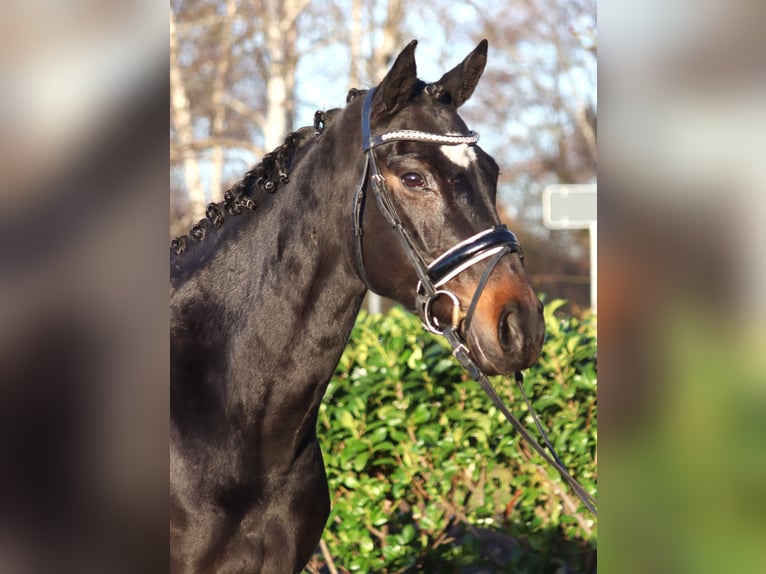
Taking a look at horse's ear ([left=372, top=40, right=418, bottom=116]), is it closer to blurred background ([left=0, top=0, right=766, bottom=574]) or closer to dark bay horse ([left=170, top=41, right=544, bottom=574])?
dark bay horse ([left=170, top=41, right=544, bottom=574])

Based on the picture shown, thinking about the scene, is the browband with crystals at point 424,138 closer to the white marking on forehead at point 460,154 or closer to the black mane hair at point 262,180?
the white marking on forehead at point 460,154

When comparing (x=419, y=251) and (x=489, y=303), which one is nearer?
(x=489, y=303)

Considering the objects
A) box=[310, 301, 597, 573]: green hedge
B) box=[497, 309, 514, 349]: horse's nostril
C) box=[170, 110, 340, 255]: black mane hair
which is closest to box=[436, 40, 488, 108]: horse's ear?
box=[170, 110, 340, 255]: black mane hair

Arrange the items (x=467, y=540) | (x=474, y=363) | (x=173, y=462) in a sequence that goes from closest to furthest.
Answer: (x=474, y=363), (x=173, y=462), (x=467, y=540)

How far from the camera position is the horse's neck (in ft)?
8.04

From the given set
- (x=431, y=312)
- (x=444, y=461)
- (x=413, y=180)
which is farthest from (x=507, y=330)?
(x=444, y=461)

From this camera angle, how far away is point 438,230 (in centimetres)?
228

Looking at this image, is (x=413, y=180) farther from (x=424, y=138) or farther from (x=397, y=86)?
(x=397, y=86)

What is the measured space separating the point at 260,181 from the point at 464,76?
2.32ft

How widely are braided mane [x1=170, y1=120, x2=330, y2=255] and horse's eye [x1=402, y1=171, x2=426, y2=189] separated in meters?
0.48
